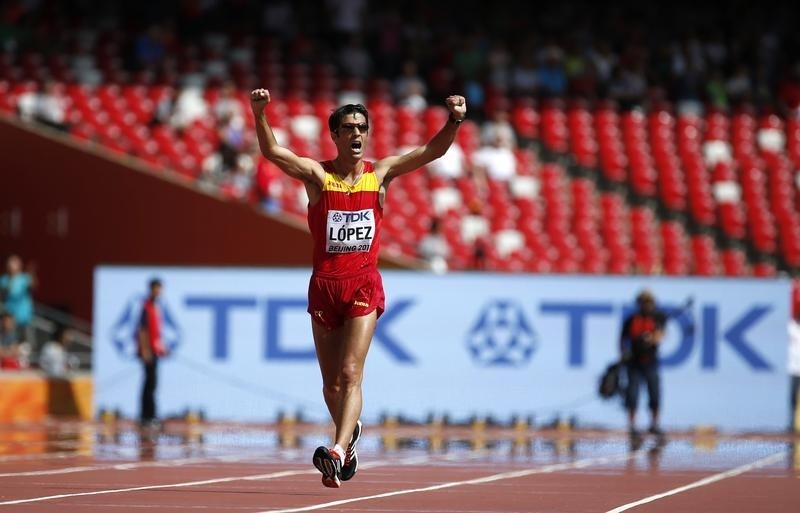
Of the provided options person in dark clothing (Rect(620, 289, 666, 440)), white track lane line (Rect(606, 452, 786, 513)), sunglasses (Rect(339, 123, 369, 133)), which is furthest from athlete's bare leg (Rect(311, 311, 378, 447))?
person in dark clothing (Rect(620, 289, 666, 440))

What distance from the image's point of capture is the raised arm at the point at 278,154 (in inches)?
410

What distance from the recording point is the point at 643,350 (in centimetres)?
1975

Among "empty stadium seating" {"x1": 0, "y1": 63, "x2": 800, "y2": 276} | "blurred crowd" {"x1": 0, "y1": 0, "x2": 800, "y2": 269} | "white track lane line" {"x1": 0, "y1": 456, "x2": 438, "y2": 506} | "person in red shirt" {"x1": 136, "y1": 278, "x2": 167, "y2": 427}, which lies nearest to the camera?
"white track lane line" {"x1": 0, "y1": 456, "x2": 438, "y2": 506}

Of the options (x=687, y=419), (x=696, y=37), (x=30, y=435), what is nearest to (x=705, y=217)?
(x=696, y=37)

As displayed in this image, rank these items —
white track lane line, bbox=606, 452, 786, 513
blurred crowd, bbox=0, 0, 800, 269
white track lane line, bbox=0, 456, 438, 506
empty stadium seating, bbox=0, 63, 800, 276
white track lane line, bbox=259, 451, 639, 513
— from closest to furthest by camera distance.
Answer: white track lane line, bbox=259, 451, 639, 513, white track lane line, bbox=0, 456, 438, 506, white track lane line, bbox=606, 452, 786, 513, empty stadium seating, bbox=0, 63, 800, 276, blurred crowd, bbox=0, 0, 800, 269

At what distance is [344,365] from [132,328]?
11.6m

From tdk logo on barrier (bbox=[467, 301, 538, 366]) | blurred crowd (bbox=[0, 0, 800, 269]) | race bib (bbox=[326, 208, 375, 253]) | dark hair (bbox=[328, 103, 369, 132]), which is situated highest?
blurred crowd (bbox=[0, 0, 800, 269])

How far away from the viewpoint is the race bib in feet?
34.3

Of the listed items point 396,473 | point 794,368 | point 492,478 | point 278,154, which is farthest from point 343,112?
point 794,368

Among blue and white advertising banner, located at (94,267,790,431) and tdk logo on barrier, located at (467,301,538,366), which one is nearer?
blue and white advertising banner, located at (94,267,790,431)

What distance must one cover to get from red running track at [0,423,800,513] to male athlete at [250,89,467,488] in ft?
2.72

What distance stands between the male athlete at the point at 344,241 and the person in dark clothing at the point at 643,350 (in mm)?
9574

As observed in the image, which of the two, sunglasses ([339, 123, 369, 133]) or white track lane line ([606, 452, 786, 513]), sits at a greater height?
sunglasses ([339, 123, 369, 133])

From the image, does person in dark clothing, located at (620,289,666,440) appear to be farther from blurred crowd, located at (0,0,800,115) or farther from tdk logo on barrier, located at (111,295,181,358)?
blurred crowd, located at (0,0,800,115)
